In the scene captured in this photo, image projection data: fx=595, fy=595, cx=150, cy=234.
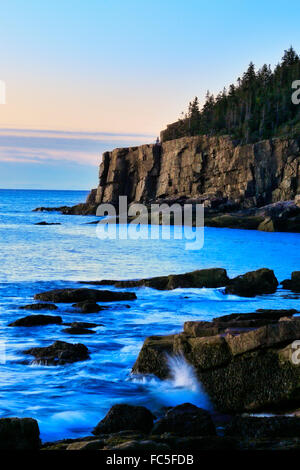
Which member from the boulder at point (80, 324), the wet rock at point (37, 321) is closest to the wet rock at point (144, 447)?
the boulder at point (80, 324)

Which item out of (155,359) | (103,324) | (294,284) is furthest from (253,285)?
(155,359)

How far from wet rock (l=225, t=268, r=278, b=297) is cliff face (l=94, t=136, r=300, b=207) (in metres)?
54.8

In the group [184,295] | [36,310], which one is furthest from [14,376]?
[184,295]

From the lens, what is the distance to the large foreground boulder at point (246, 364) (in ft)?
28.2

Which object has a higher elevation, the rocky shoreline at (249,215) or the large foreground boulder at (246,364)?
the rocky shoreline at (249,215)

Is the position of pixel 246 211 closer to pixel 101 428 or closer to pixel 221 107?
pixel 221 107

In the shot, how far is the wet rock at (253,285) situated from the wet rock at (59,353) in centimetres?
949

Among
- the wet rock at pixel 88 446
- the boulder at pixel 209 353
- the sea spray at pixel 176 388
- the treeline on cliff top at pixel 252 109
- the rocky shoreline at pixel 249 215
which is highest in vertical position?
the treeline on cliff top at pixel 252 109

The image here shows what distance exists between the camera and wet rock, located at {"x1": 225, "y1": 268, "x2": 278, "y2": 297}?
20.2 metres

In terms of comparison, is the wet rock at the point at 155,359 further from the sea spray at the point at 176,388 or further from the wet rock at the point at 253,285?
the wet rock at the point at 253,285

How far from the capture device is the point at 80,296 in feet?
60.0

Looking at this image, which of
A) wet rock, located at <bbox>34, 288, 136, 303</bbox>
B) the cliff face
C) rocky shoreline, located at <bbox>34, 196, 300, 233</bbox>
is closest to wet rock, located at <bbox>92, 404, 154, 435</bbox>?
wet rock, located at <bbox>34, 288, 136, 303</bbox>
